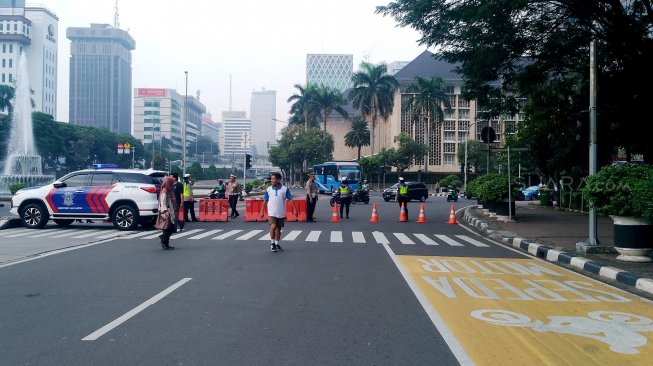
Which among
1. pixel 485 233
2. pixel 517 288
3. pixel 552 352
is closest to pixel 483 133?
pixel 485 233

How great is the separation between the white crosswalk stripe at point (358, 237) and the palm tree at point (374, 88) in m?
53.9

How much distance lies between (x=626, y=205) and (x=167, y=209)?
386 inches

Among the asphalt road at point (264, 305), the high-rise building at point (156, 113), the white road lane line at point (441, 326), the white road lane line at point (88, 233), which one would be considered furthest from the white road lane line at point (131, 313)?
the high-rise building at point (156, 113)

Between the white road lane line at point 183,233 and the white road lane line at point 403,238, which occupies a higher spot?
the white road lane line at point 403,238

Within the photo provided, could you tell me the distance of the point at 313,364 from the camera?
16.9 feet

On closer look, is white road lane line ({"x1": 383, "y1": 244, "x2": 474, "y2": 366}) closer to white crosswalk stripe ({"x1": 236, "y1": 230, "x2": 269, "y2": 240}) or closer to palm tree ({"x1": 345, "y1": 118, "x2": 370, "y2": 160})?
white crosswalk stripe ({"x1": 236, "y1": 230, "x2": 269, "y2": 240})

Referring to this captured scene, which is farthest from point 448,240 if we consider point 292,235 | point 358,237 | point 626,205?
point 626,205

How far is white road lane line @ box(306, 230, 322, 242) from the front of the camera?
16.3m

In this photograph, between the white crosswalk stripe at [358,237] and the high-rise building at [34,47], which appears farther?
the high-rise building at [34,47]

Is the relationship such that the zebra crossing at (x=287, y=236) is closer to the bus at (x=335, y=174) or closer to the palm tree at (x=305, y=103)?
the bus at (x=335, y=174)

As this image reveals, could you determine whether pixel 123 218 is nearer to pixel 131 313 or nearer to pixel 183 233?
pixel 183 233

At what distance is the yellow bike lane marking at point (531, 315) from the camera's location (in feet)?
18.2

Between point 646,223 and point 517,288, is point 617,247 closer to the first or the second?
point 646,223

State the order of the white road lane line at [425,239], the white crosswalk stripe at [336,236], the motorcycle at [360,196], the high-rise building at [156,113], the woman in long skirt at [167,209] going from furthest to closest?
the high-rise building at [156,113] → the motorcycle at [360,196] → the white crosswalk stripe at [336,236] → the white road lane line at [425,239] → the woman in long skirt at [167,209]
